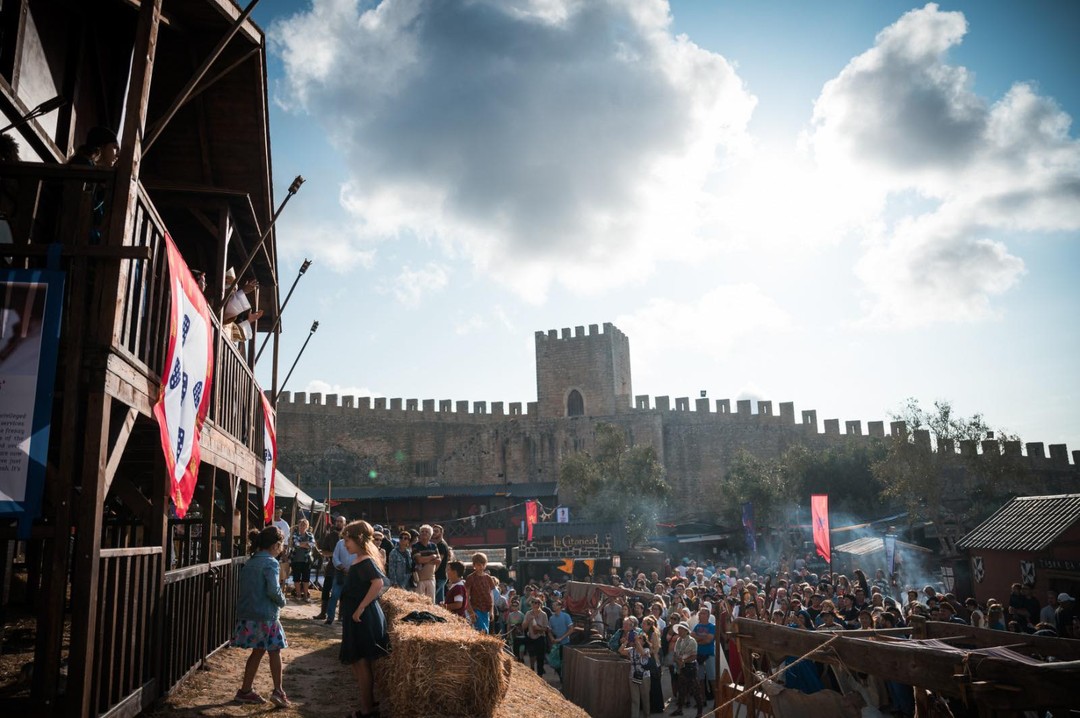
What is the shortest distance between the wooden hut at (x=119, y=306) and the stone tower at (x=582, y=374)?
37.9 metres

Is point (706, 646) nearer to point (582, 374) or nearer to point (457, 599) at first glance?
point (457, 599)

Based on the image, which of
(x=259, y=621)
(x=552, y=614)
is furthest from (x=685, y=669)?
(x=259, y=621)

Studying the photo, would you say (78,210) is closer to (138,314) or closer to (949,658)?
(138,314)

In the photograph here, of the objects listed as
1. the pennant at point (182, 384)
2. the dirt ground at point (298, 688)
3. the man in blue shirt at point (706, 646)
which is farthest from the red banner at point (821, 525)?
the pennant at point (182, 384)

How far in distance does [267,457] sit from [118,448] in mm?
6675

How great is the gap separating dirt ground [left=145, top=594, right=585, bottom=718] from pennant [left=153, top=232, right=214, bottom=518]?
4.71ft

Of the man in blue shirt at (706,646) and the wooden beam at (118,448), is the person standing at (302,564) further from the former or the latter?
the wooden beam at (118,448)

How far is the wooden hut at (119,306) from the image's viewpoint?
3869mm

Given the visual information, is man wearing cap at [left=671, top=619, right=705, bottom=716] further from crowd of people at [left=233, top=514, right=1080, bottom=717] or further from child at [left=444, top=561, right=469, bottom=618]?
child at [left=444, top=561, right=469, bottom=618]

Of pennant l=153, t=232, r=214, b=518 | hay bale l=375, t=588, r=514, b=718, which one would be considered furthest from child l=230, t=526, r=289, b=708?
hay bale l=375, t=588, r=514, b=718

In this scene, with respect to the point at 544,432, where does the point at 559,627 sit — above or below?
below

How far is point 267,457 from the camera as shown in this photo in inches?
420

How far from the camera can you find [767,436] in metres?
45.4

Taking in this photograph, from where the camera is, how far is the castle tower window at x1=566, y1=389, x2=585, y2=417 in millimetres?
47031
